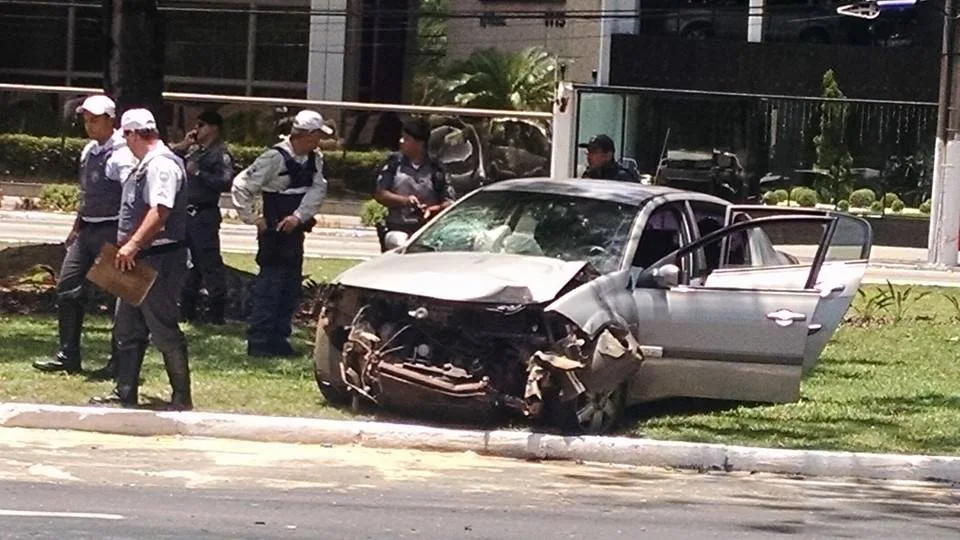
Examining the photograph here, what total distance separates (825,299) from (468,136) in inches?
965

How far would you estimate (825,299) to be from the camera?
35.7 feet

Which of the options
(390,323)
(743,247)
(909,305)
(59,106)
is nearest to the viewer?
(390,323)

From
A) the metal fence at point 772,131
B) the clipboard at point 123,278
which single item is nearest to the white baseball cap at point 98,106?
the clipboard at point 123,278

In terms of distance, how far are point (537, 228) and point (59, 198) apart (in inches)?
983

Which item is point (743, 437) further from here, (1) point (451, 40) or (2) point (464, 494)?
(1) point (451, 40)

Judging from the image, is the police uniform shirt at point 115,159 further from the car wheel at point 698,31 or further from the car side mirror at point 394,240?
the car wheel at point 698,31

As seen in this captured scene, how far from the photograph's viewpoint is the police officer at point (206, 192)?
1295cm

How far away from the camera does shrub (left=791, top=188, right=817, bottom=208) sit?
34.7 metres

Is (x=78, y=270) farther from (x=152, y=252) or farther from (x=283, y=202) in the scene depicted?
(x=283, y=202)

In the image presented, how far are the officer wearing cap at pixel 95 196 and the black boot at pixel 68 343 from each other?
0.02 meters

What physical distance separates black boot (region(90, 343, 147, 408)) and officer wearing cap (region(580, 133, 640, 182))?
4.70 m

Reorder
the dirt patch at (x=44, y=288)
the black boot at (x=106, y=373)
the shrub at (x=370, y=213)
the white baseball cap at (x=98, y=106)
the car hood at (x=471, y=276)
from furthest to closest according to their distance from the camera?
1. the shrub at (x=370, y=213)
2. the dirt patch at (x=44, y=288)
3. the black boot at (x=106, y=373)
4. the white baseball cap at (x=98, y=106)
5. the car hood at (x=471, y=276)

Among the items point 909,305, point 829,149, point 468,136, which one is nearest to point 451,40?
point 468,136

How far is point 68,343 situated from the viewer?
1134cm
